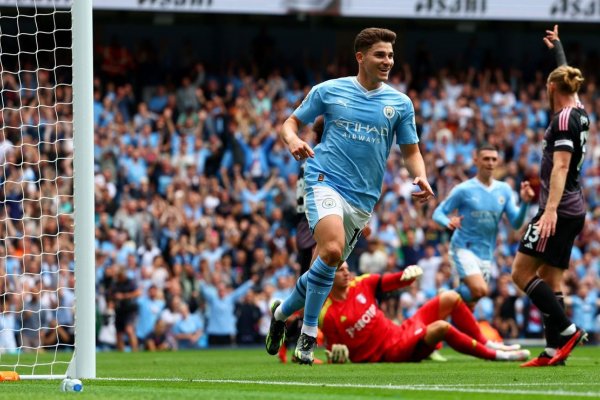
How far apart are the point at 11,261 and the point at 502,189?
9248 mm

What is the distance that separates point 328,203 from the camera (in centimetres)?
905

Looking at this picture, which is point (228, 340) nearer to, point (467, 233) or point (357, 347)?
point (467, 233)

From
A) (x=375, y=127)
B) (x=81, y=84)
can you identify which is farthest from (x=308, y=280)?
(x=81, y=84)

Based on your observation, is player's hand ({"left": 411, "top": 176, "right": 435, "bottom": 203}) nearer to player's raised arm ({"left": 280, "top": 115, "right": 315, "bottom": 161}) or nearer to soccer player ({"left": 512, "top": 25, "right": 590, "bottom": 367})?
player's raised arm ({"left": 280, "top": 115, "right": 315, "bottom": 161})

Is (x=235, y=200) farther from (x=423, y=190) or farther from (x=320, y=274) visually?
(x=423, y=190)

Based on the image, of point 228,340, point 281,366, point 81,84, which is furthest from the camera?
point 228,340

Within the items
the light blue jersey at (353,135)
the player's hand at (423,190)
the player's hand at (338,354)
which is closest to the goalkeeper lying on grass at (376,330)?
the player's hand at (338,354)

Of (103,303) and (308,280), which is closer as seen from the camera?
(308,280)

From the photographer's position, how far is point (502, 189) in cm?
1455

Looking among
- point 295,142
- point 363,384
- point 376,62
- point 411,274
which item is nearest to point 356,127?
point 376,62

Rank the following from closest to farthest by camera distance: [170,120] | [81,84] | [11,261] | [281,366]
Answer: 1. [81,84]
2. [281,366]
3. [11,261]
4. [170,120]

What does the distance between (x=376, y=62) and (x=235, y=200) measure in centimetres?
1467

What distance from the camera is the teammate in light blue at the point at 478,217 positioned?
568 inches

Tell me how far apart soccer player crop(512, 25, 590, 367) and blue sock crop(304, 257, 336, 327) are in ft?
8.14
